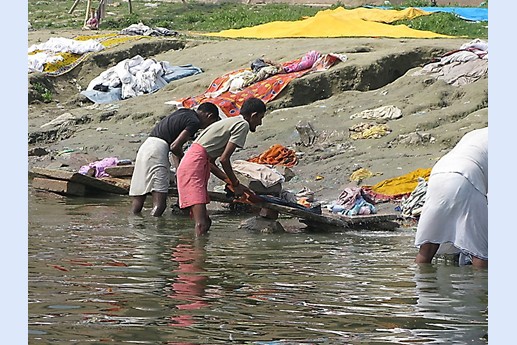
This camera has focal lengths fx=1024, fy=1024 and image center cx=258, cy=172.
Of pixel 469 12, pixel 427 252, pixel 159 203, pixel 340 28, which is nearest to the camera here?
pixel 427 252

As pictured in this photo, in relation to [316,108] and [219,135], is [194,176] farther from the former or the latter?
[316,108]

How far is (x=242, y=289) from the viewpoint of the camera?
22.4 feet

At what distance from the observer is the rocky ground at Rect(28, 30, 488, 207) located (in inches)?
513

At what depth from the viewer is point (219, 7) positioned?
97.9 feet

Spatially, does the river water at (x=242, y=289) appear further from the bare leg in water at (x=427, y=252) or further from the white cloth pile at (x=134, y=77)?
the white cloth pile at (x=134, y=77)

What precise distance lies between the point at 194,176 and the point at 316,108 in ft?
20.9

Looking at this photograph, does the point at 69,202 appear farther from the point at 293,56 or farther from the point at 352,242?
the point at 293,56

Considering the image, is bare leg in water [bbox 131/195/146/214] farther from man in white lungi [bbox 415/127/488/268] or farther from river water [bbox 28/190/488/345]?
man in white lungi [bbox 415/127/488/268]

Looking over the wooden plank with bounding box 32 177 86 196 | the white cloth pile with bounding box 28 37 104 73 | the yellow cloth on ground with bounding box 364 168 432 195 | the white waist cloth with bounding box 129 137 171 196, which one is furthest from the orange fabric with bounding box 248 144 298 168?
the white cloth pile with bounding box 28 37 104 73

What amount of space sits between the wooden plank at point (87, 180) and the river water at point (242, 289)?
2312mm

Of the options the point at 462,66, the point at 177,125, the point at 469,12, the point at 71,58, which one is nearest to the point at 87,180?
the point at 177,125

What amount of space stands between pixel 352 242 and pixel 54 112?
9.89m

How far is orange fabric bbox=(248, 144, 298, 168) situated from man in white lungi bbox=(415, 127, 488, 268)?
686cm

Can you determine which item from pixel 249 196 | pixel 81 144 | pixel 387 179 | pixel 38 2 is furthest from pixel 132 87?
pixel 38 2
